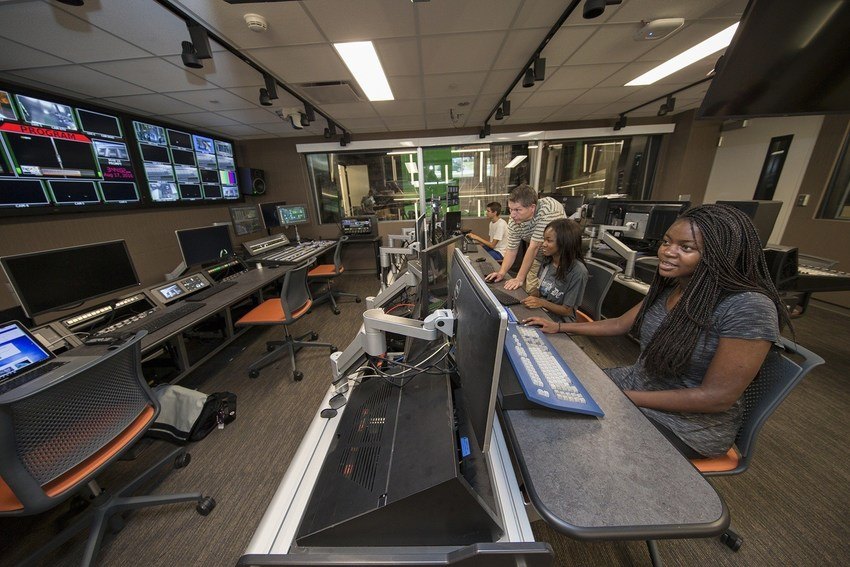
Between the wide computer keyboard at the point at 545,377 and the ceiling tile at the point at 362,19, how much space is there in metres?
2.22

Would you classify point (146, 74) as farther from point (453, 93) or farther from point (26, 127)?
point (453, 93)

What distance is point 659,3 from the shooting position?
73.6 inches

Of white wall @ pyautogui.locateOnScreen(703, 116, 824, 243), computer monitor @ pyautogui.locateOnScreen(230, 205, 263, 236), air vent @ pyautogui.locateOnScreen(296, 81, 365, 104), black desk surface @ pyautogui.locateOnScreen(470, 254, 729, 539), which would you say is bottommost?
black desk surface @ pyautogui.locateOnScreen(470, 254, 729, 539)

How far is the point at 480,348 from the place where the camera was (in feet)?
1.93

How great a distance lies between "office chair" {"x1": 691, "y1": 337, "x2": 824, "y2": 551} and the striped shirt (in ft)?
4.74

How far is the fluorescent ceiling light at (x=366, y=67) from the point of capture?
7.39ft

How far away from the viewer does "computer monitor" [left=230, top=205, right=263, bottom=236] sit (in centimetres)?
342

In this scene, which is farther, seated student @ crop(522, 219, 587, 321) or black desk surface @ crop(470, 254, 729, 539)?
seated student @ crop(522, 219, 587, 321)

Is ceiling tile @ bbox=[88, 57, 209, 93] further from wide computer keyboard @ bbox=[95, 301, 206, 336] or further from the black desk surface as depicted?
the black desk surface

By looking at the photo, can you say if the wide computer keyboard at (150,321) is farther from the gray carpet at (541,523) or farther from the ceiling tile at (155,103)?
the ceiling tile at (155,103)

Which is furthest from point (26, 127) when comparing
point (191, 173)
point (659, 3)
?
point (659, 3)

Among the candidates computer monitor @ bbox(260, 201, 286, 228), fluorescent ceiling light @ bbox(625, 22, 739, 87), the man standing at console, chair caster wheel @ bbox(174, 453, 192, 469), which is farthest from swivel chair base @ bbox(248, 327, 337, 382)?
fluorescent ceiling light @ bbox(625, 22, 739, 87)

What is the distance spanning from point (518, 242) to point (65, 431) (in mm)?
2886

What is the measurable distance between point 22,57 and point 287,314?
2.66 meters
